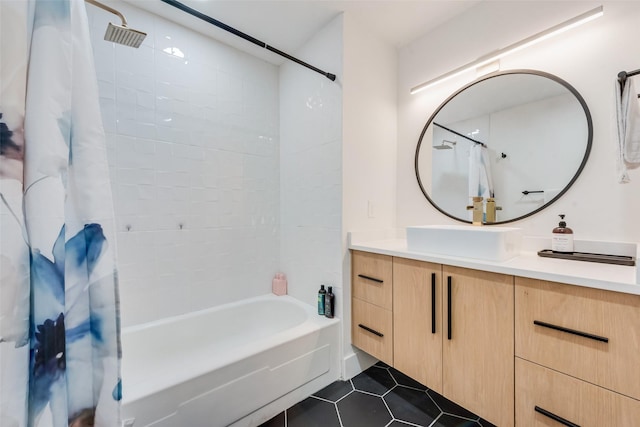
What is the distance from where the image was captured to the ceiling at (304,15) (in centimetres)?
165

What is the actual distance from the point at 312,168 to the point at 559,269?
146cm

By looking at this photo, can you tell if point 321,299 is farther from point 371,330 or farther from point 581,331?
point 581,331

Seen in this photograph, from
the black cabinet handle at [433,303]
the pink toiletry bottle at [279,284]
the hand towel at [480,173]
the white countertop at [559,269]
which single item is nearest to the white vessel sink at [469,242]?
the white countertop at [559,269]

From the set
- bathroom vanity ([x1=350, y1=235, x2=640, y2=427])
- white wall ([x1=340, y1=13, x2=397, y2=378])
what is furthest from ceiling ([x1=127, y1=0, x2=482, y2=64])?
bathroom vanity ([x1=350, y1=235, x2=640, y2=427])

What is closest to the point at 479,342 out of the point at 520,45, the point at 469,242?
the point at 469,242

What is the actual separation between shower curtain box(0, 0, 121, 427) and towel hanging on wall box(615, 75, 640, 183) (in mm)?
1753

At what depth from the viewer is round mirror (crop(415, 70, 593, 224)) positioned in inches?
54.7

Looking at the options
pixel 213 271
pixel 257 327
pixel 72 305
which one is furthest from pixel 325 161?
pixel 72 305

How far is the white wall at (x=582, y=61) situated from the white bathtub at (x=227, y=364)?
49.5 inches

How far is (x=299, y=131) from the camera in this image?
2094 mm

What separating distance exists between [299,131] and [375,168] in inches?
25.7

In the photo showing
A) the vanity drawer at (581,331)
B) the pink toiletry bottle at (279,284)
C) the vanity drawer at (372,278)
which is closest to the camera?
the vanity drawer at (581,331)

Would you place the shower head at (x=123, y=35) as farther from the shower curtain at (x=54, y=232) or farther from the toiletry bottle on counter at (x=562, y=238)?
the toiletry bottle on counter at (x=562, y=238)

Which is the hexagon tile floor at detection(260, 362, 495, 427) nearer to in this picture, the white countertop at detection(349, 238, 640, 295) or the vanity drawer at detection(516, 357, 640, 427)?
the vanity drawer at detection(516, 357, 640, 427)
